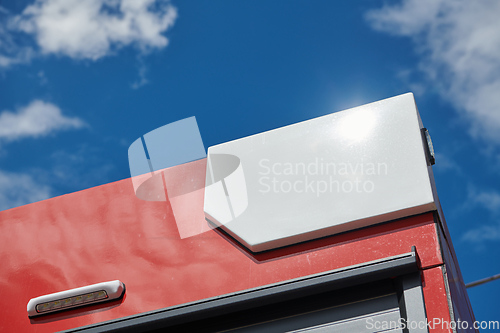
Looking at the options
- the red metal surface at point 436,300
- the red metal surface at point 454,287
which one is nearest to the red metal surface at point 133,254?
the red metal surface at point 436,300

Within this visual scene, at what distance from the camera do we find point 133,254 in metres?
4.17

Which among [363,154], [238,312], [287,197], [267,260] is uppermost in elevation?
[363,154]

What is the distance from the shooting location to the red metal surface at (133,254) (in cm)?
342

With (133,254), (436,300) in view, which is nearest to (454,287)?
(436,300)

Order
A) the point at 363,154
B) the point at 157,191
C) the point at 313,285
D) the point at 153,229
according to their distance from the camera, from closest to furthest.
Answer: the point at 313,285, the point at 363,154, the point at 153,229, the point at 157,191

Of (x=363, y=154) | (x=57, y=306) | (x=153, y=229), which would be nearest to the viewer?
(x=363, y=154)

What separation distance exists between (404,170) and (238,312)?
1.88 m

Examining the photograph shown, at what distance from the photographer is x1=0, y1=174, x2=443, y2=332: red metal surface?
342cm

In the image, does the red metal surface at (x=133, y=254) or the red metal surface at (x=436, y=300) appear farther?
the red metal surface at (x=133, y=254)

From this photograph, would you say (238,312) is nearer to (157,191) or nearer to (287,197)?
(287,197)

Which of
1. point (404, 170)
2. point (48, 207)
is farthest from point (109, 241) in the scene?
point (404, 170)

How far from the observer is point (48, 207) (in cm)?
484

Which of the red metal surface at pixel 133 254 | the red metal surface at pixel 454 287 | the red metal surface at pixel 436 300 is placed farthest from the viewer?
the red metal surface at pixel 133 254

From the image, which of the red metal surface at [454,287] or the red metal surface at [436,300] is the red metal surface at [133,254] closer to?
the red metal surface at [436,300]
